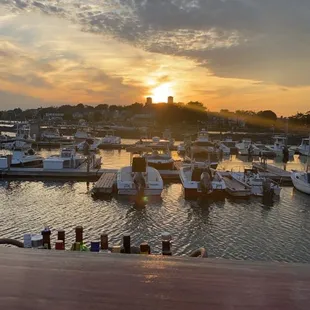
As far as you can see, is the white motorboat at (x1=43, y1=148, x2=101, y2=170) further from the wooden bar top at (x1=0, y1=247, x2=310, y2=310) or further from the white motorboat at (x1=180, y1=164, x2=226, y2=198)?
the wooden bar top at (x1=0, y1=247, x2=310, y2=310)

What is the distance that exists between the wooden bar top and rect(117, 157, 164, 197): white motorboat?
2023 centimetres

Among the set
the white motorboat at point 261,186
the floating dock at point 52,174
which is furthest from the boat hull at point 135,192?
the floating dock at point 52,174

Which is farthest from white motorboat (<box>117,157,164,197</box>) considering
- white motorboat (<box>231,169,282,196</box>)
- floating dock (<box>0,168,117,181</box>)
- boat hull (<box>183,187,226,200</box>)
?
white motorboat (<box>231,169,282,196</box>)

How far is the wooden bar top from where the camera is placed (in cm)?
177

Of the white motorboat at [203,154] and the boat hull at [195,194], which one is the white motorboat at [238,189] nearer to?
the boat hull at [195,194]

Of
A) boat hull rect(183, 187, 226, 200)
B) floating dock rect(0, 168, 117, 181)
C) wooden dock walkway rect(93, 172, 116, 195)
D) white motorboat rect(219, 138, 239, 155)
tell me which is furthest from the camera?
white motorboat rect(219, 138, 239, 155)

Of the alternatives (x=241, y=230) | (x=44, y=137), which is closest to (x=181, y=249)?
(x=241, y=230)

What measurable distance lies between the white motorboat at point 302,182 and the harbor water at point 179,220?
1.70 feet

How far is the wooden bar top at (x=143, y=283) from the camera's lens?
1774mm

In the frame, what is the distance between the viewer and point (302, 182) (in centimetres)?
2556

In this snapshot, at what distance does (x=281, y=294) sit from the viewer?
195 centimetres

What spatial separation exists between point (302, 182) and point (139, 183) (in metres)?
11.5

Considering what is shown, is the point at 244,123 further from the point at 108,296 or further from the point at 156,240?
the point at 108,296

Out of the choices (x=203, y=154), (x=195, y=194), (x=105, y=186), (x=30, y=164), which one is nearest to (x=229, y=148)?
(x=203, y=154)
